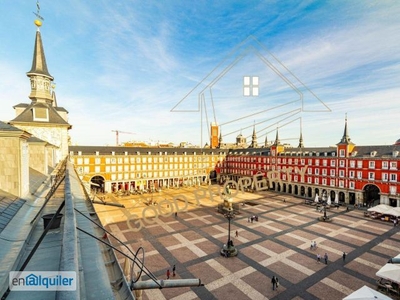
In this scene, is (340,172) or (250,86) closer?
(250,86)

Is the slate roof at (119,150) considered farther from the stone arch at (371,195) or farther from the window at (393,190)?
the window at (393,190)

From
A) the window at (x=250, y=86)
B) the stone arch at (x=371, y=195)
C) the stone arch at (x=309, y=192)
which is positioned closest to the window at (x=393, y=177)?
the stone arch at (x=371, y=195)

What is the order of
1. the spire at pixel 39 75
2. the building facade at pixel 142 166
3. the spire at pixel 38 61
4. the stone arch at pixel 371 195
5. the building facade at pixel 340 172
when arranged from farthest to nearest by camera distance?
the building facade at pixel 142 166 < the stone arch at pixel 371 195 < the building facade at pixel 340 172 < the spire at pixel 38 61 < the spire at pixel 39 75

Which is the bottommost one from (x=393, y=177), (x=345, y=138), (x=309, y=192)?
(x=309, y=192)

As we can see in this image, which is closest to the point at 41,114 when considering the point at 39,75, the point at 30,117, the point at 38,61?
the point at 30,117

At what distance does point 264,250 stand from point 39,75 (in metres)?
43.9

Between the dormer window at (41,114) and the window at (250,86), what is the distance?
3386cm

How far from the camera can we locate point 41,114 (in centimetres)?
3116

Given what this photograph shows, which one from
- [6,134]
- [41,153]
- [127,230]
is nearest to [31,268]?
[6,134]

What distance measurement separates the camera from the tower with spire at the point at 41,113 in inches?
1195

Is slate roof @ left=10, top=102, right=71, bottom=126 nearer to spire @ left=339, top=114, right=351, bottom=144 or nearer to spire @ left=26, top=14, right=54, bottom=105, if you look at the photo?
spire @ left=26, top=14, right=54, bottom=105

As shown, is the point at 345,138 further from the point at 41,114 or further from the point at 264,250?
the point at 41,114

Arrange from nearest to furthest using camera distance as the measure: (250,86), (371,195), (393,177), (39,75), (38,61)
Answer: (250,86) < (39,75) < (38,61) < (393,177) < (371,195)

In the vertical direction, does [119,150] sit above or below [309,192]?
above
